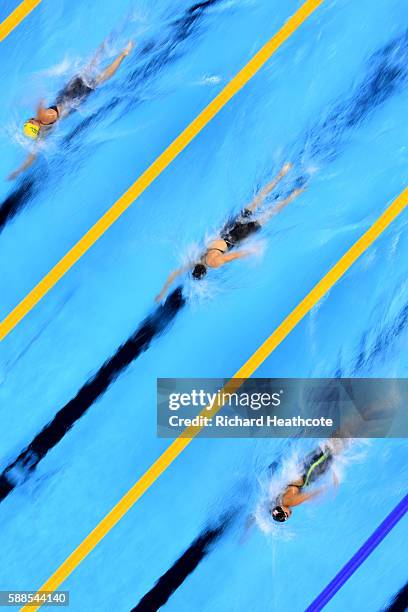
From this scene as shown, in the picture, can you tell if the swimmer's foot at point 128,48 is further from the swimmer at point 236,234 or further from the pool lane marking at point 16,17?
the swimmer at point 236,234

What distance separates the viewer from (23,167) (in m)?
4.44

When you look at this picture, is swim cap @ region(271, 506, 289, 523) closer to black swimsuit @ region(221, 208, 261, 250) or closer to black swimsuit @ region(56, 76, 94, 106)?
black swimsuit @ region(221, 208, 261, 250)

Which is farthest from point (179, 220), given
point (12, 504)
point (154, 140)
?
point (12, 504)

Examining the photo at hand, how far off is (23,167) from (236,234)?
1923 millimetres

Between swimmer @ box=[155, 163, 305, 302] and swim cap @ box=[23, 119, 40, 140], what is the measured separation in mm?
1658

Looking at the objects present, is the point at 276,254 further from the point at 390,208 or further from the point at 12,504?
the point at 12,504

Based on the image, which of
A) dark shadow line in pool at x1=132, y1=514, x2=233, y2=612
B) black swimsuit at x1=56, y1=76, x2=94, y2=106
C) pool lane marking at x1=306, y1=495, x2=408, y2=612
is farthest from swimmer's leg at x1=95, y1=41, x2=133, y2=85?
pool lane marking at x1=306, y1=495, x2=408, y2=612

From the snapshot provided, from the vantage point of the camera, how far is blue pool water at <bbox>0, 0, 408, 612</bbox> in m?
4.34

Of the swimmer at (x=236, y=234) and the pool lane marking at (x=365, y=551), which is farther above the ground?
the swimmer at (x=236, y=234)

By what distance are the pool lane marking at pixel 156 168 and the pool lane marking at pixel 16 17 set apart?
5.54 ft

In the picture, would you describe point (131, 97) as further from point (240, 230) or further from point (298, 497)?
point (298, 497)

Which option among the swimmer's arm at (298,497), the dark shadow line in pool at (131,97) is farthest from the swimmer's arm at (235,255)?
the swimmer's arm at (298,497)

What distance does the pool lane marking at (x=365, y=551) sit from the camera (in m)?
4.32

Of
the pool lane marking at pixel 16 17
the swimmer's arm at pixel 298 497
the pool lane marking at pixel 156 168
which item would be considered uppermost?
the pool lane marking at pixel 16 17
